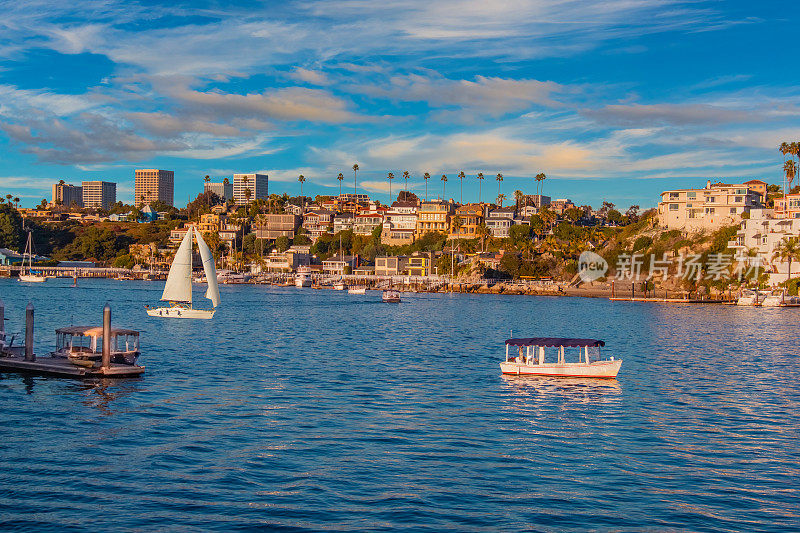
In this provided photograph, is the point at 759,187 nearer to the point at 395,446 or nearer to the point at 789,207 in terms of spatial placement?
the point at 789,207

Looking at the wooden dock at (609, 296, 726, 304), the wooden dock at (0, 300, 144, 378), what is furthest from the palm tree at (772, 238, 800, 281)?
the wooden dock at (0, 300, 144, 378)

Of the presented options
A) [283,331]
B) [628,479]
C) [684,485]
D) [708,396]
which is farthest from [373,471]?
[283,331]

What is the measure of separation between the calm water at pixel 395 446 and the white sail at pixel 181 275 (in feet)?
91.6

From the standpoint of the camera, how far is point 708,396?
4066 cm

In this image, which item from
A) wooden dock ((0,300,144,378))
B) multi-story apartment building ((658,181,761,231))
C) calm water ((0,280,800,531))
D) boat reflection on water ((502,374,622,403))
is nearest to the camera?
calm water ((0,280,800,531))

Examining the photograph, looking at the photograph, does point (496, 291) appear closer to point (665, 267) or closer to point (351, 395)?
point (665, 267)

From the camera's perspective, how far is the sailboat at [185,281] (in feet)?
261

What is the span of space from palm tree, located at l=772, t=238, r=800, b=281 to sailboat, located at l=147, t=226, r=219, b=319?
388 feet

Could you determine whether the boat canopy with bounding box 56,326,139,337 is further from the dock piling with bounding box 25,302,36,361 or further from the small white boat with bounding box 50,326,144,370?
the dock piling with bounding box 25,302,36,361

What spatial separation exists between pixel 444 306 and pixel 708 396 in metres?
93.0

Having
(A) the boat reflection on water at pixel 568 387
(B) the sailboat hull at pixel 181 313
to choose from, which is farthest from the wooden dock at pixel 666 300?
(A) the boat reflection on water at pixel 568 387

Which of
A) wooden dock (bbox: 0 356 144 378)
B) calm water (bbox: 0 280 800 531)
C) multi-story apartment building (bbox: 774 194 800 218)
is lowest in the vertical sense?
calm water (bbox: 0 280 800 531)

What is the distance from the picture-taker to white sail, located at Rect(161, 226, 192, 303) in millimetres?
81312

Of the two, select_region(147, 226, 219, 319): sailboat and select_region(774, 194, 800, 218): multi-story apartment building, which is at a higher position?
select_region(774, 194, 800, 218): multi-story apartment building
